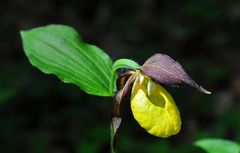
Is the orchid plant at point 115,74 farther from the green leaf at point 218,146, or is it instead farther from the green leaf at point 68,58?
the green leaf at point 218,146

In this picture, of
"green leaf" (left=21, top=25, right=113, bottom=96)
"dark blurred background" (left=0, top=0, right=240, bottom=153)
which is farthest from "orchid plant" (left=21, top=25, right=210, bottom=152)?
"dark blurred background" (left=0, top=0, right=240, bottom=153)

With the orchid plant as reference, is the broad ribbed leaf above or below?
above

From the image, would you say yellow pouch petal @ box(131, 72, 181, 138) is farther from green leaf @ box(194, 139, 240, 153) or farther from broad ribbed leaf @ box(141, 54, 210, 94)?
green leaf @ box(194, 139, 240, 153)

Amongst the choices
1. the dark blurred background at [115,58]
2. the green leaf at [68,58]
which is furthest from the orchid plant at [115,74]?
the dark blurred background at [115,58]

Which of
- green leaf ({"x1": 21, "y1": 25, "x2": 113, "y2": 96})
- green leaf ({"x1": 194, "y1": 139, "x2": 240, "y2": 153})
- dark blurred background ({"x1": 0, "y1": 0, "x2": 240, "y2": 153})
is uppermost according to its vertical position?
green leaf ({"x1": 21, "y1": 25, "x2": 113, "y2": 96})

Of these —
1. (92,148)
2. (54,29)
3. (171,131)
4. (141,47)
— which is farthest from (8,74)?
(171,131)

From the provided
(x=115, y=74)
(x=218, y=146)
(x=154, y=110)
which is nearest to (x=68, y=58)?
(x=115, y=74)

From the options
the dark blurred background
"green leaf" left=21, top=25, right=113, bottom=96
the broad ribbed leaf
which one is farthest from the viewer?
the dark blurred background
